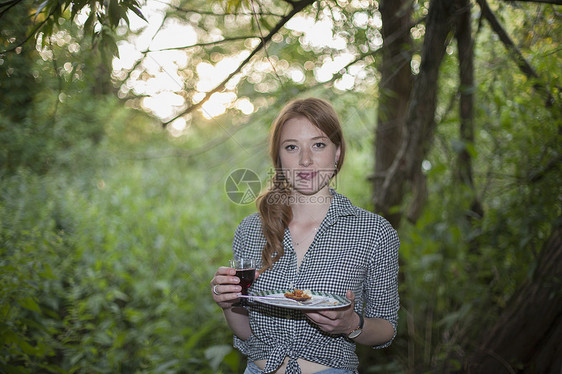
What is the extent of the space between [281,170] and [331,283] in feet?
1.64

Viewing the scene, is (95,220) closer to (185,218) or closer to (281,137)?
(185,218)

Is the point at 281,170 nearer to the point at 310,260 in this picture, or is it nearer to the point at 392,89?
the point at 310,260

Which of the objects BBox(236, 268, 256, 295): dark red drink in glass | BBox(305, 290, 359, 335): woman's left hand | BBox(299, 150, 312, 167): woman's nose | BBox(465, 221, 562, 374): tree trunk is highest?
BBox(299, 150, 312, 167): woman's nose

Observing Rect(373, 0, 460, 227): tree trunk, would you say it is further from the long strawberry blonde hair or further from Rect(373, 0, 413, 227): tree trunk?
the long strawberry blonde hair

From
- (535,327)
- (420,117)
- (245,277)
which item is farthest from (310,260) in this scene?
(535,327)

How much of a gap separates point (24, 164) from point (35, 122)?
0.36 meters

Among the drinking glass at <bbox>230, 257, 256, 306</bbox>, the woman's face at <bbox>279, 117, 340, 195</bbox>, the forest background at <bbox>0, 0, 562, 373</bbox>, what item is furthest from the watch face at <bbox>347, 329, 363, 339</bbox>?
the forest background at <bbox>0, 0, 562, 373</bbox>

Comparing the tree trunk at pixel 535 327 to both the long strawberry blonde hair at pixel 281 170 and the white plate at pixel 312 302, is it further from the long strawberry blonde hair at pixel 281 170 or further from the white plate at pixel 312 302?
the white plate at pixel 312 302

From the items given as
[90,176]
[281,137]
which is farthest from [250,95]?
[90,176]

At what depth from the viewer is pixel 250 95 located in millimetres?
2887

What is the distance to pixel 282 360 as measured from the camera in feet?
4.27

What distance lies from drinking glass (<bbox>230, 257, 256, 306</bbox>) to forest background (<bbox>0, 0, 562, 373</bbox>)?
79 centimetres

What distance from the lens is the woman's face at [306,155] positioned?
1.47 meters

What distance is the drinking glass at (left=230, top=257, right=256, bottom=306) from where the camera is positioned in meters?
1.28
